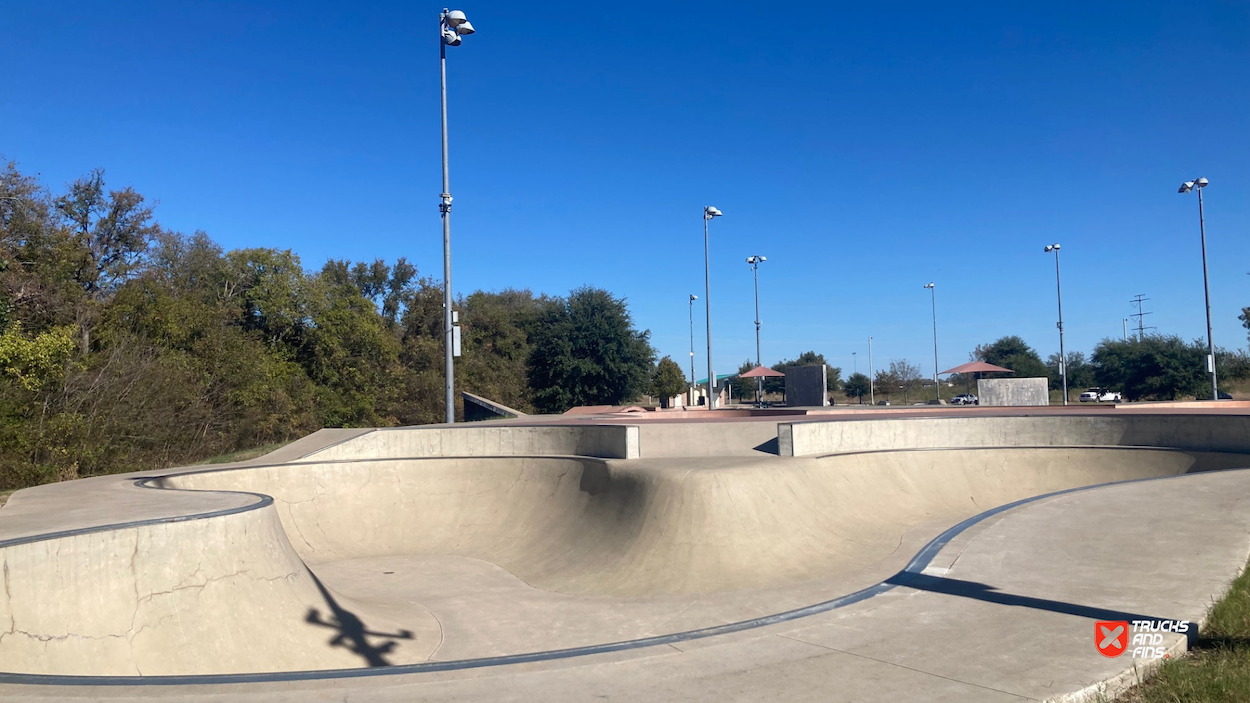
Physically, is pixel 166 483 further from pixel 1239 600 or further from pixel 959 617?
pixel 1239 600

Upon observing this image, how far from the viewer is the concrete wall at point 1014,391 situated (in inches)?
1118

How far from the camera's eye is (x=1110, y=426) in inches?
619

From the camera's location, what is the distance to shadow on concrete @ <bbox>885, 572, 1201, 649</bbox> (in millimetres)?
5078

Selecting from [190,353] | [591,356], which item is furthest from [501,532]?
[591,356]

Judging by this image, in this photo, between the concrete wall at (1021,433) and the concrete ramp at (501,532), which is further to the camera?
the concrete wall at (1021,433)

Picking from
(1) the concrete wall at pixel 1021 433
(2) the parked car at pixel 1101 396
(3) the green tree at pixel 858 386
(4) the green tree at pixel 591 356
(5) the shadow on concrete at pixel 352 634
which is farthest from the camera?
(3) the green tree at pixel 858 386

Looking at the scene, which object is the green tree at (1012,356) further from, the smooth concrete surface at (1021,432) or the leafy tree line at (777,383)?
the smooth concrete surface at (1021,432)

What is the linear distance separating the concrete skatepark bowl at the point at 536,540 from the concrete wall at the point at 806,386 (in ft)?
42.3

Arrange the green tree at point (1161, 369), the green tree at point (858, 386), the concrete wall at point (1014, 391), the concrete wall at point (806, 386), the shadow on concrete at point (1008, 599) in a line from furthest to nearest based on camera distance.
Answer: the green tree at point (858, 386), the green tree at point (1161, 369), the concrete wall at point (806, 386), the concrete wall at point (1014, 391), the shadow on concrete at point (1008, 599)

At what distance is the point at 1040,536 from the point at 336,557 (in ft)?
41.2

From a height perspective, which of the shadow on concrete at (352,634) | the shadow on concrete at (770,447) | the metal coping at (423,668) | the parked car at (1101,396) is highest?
the parked car at (1101,396)

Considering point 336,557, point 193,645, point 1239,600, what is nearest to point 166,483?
point 336,557

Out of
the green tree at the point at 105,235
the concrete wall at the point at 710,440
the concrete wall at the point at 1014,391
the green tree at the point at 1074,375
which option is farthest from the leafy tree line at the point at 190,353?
the green tree at the point at 1074,375

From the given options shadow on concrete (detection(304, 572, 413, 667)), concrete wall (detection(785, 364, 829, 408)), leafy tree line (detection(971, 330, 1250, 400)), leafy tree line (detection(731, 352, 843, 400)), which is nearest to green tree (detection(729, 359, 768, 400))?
leafy tree line (detection(731, 352, 843, 400))
